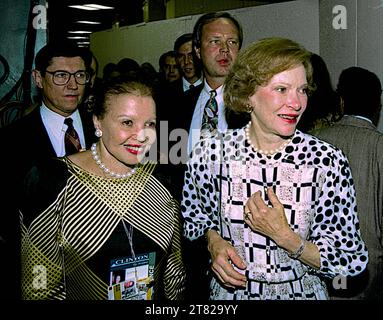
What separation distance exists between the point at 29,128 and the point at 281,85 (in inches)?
40.6

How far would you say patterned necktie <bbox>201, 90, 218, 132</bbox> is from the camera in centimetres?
217

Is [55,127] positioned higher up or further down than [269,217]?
higher up

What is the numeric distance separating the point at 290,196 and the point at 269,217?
11 centimetres

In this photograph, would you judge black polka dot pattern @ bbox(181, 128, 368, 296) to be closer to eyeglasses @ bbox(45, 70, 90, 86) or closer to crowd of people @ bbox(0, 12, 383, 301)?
crowd of people @ bbox(0, 12, 383, 301)

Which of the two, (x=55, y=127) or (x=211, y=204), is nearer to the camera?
(x=211, y=204)

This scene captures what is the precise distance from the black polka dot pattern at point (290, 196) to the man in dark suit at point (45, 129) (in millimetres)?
696

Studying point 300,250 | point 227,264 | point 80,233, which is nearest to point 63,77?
point 80,233

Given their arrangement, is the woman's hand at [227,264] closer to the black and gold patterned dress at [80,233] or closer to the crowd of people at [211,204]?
the crowd of people at [211,204]

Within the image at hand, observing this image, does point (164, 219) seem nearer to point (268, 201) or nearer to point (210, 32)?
point (268, 201)

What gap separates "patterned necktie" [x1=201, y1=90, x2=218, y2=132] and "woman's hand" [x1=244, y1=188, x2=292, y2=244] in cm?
89

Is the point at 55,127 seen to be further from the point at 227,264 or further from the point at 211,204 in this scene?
the point at 227,264

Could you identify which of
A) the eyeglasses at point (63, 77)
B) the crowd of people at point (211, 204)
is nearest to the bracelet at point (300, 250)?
the crowd of people at point (211, 204)

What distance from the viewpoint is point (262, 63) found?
4.37 feet
